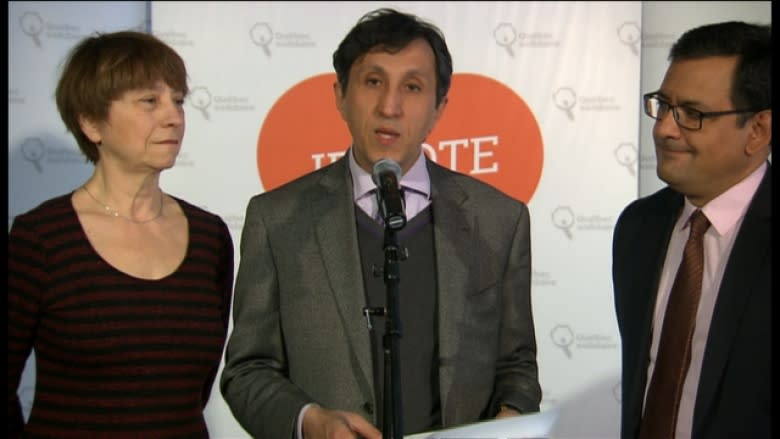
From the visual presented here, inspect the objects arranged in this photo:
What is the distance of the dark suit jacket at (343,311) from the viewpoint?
293cm

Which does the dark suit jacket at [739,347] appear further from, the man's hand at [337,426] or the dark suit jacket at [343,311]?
the man's hand at [337,426]

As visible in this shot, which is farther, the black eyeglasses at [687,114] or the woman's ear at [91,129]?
the woman's ear at [91,129]

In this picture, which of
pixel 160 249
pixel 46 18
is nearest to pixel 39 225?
pixel 160 249

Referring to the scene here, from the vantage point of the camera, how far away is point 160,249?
3.13 meters

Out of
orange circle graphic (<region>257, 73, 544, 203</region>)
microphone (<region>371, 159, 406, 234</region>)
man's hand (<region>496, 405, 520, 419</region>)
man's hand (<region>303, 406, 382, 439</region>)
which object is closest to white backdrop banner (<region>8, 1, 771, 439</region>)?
orange circle graphic (<region>257, 73, 544, 203</region>)

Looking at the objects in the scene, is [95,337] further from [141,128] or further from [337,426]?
[337,426]

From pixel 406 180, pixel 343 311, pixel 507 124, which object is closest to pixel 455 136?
pixel 507 124

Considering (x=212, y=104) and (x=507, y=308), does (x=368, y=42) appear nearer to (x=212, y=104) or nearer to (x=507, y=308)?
(x=507, y=308)

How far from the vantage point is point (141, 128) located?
3088mm

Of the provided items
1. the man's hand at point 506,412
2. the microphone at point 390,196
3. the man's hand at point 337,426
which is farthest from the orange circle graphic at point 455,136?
the microphone at point 390,196

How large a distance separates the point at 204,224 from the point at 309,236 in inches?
16.9

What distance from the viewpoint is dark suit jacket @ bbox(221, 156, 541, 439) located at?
2.93 m

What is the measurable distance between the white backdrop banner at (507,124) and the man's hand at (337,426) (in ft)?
9.11

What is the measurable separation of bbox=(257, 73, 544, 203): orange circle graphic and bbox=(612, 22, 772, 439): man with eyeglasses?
2401 millimetres
